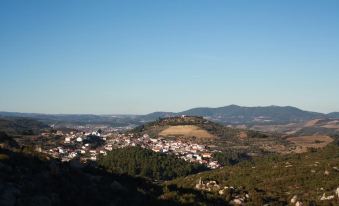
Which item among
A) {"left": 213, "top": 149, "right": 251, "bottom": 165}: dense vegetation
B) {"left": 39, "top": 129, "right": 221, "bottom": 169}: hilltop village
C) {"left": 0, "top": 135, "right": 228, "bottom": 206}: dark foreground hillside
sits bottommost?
{"left": 213, "top": 149, "right": 251, "bottom": 165}: dense vegetation

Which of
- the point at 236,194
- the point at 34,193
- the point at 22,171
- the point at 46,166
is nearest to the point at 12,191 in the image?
the point at 34,193

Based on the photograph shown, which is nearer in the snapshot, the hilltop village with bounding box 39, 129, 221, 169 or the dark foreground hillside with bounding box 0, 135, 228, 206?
the dark foreground hillside with bounding box 0, 135, 228, 206

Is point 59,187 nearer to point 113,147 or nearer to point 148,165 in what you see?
point 148,165

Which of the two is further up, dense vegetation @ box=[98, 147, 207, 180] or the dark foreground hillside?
the dark foreground hillside

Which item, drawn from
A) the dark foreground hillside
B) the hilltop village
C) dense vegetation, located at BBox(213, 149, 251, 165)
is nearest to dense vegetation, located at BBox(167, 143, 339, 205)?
the dark foreground hillside

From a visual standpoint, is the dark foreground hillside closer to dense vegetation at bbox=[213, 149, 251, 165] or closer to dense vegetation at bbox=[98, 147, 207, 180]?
dense vegetation at bbox=[98, 147, 207, 180]

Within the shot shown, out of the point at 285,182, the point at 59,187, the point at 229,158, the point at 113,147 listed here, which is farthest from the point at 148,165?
the point at 59,187

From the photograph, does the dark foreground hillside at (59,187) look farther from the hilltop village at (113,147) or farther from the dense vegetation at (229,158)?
the dense vegetation at (229,158)

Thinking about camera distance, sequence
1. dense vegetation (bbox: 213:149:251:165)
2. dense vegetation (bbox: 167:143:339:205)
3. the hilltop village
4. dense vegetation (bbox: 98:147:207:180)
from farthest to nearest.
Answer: the hilltop village → dense vegetation (bbox: 213:149:251:165) → dense vegetation (bbox: 98:147:207:180) → dense vegetation (bbox: 167:143:339:205)

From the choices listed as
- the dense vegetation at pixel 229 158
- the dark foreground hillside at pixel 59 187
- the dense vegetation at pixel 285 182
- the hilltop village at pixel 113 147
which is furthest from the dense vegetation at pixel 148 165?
the dark foreground hillside at pixel 59 187
